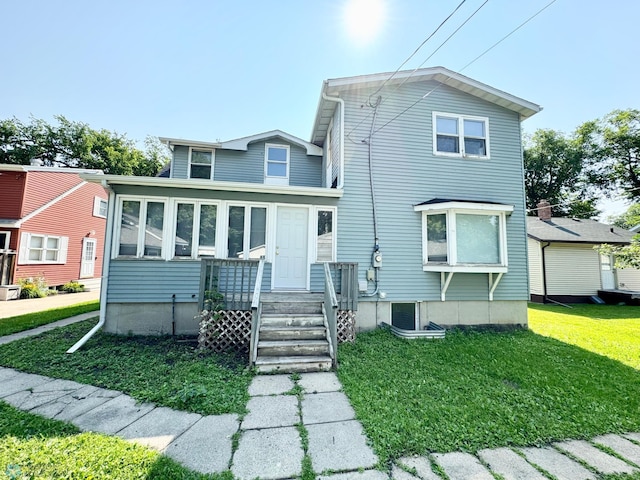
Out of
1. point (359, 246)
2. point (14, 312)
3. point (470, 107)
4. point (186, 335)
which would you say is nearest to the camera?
point (186, 335)

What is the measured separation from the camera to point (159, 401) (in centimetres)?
345

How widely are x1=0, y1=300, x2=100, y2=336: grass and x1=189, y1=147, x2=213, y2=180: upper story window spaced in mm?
5657

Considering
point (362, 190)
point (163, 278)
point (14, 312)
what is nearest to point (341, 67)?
point (362, 190)

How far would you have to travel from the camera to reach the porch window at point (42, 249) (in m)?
11.4

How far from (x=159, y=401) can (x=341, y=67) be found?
8244 millimetres

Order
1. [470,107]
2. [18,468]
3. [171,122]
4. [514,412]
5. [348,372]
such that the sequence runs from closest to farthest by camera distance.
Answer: [18,468], [514,412], [348,372], [470,107], [171,122]

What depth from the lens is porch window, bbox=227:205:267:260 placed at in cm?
673

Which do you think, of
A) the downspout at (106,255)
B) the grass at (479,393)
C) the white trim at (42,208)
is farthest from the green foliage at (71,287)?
the grass at (479,393)

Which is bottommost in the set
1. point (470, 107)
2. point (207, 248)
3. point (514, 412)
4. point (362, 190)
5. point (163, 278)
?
point (514, 412)

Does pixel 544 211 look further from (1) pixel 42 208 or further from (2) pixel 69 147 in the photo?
(2) pixel 69 147

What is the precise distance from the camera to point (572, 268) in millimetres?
12836

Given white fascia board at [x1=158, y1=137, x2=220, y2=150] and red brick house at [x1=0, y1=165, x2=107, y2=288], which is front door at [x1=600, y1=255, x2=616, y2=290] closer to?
white fascia board at [x1=158, y1=137, x2=220, y2=150]

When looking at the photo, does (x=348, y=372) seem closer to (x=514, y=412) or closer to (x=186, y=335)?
(x=514, y=412)

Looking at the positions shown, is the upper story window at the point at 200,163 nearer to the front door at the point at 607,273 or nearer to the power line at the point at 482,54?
the power line at the point at 482,54
